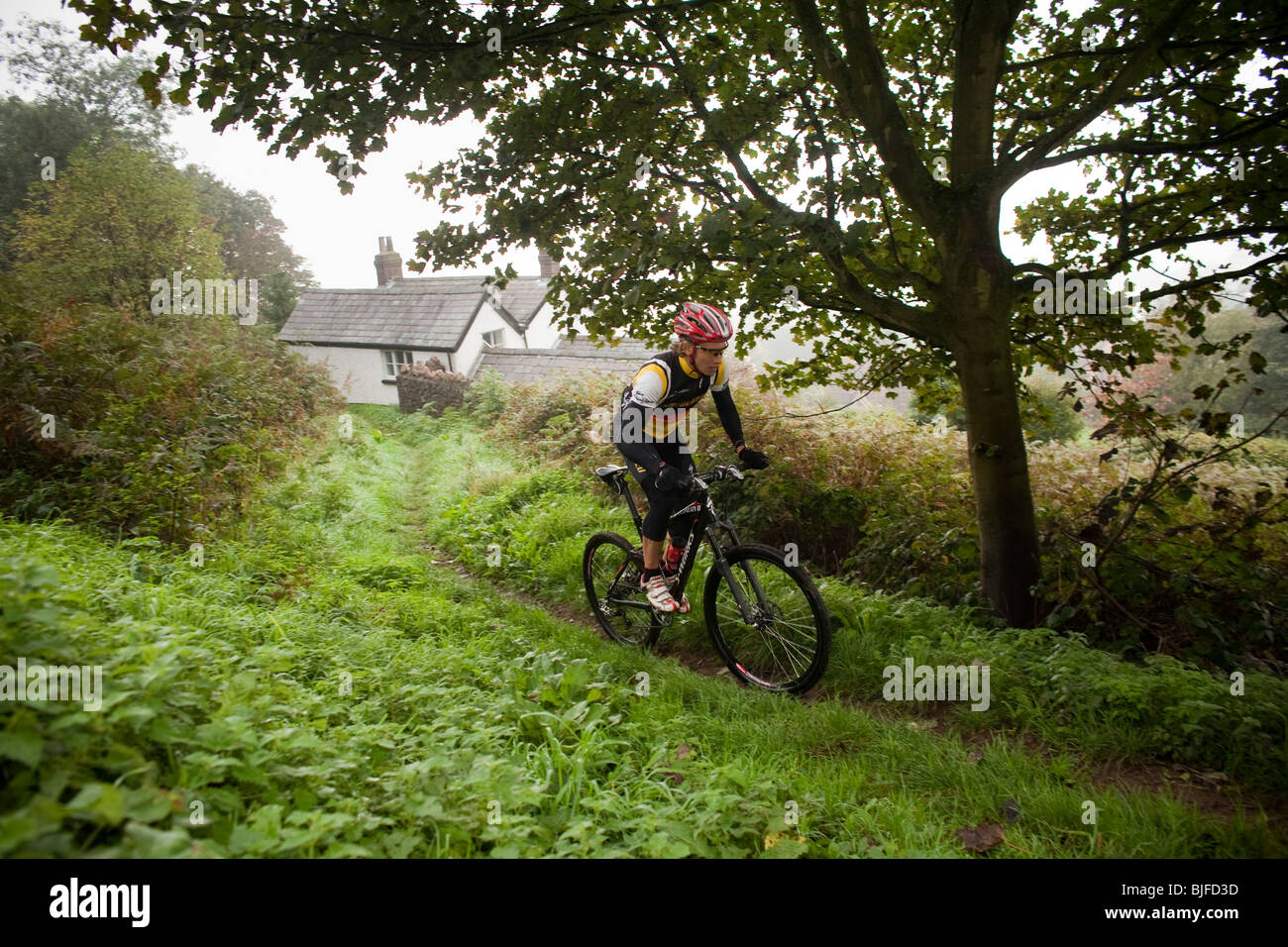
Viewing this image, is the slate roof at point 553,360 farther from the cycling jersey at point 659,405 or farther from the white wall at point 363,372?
the cycling jersey at point 659,405

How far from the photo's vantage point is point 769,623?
478 centimetres

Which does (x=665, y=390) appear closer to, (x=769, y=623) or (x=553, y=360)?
(x=769, y=623)

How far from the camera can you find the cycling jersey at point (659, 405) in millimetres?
4812

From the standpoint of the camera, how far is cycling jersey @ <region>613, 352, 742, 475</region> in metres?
4.81

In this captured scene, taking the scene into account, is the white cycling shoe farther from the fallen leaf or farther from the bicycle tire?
the fallen leaf

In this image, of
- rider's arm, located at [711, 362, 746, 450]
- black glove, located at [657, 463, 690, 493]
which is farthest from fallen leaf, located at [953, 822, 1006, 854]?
rider's arm, located at [711, 362, 746, 450]

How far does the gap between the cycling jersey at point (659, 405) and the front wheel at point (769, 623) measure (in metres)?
0.98

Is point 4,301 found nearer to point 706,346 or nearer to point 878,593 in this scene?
point 706,346

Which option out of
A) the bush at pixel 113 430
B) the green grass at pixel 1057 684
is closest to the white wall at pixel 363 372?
the bush at pixel 113 430

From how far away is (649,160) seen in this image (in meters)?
5.59

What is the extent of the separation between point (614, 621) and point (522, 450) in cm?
754

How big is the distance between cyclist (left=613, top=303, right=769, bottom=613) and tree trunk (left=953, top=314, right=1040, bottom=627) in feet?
6.39
